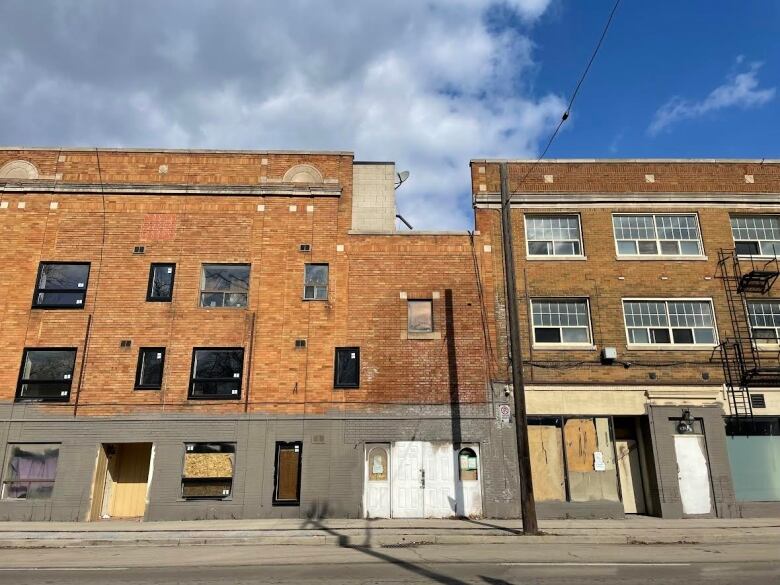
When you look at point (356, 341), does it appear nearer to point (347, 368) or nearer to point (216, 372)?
point (347, 368)

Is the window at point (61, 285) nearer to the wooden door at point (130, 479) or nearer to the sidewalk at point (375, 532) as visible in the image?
the wooden door at point (130, 479)

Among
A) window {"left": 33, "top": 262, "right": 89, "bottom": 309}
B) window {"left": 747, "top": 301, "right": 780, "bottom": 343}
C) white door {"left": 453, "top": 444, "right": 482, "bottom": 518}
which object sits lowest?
white door {"left": 453, "top": 444, "right": 482, "bottom": 518}

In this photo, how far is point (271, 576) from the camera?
8562mm

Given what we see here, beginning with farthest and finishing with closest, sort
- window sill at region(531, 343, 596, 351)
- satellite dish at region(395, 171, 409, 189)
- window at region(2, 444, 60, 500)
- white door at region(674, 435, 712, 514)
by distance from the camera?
satellite dish at region(395, 171, 409, 189)
window sill at region(531, 343, 596, 351)
white door at region(674, 435, 712, 514)
window at region(2, 444, 60, 500)

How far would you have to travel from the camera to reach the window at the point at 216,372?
16500mm

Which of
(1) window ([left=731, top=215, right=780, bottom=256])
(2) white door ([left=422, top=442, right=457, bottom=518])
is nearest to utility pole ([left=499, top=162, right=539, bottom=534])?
(2) white door ([left=422, top=442, right=457, bottom=518])

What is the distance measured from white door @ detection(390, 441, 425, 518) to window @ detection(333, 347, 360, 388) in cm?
225

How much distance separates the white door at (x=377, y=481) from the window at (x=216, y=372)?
4339 mm

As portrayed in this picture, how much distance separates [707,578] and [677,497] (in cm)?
830

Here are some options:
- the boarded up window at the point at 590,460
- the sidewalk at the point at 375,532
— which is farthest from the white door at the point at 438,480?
the boarded up window at the point at 590,460

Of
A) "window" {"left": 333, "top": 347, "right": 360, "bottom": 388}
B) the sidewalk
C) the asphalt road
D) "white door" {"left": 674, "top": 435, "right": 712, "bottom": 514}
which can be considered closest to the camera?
the asphalt road

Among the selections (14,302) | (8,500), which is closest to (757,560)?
(8,500)

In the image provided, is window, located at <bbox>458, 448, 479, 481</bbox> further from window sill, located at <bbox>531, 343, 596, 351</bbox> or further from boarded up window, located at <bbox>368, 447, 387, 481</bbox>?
window sill, located at <bbox>531, 343, 596, 351</bbox>

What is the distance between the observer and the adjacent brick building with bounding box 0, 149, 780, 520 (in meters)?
15.8
